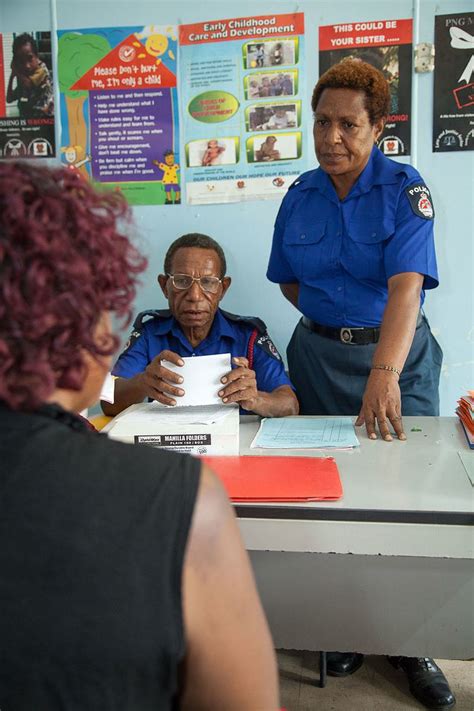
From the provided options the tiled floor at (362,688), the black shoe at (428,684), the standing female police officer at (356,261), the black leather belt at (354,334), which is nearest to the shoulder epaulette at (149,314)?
the standing female police officer at (356,261)

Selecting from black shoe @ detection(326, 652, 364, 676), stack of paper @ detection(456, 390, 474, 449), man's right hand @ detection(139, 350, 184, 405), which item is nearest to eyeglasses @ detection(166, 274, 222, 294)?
man's right hand @ detection(139, 350, 184, 405)

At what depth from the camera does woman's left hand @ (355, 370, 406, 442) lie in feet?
4.93

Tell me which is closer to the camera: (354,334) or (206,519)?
(206,519)

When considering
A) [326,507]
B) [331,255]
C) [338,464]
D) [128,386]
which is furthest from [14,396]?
[331,255]

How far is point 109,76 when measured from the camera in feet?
8.45

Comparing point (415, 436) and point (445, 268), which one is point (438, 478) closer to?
point (415, 436)

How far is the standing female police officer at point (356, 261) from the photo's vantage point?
69.7 inches

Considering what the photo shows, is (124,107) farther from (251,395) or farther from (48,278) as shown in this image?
(48,278)

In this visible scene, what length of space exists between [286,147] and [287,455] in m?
1.49

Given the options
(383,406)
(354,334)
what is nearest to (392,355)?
(383,406)

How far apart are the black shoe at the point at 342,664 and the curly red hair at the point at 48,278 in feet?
5.35

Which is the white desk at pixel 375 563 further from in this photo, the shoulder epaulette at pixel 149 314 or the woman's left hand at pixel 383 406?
Answer: the shoulder epaulette at pixel 149 314

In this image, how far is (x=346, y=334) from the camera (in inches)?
77.6

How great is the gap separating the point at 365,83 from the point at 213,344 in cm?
89
